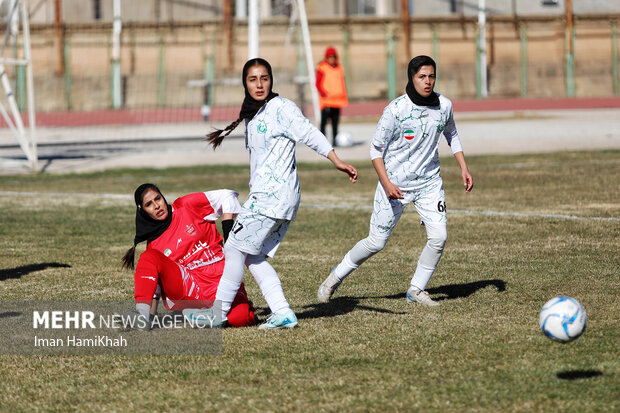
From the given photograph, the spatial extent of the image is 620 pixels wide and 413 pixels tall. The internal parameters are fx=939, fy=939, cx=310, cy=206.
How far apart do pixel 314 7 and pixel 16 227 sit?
3734 centimetres

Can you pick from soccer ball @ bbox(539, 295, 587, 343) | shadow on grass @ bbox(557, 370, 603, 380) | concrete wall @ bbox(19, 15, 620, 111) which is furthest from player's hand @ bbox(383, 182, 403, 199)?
concrete wall @ bbox(19, 15, 620, 111)

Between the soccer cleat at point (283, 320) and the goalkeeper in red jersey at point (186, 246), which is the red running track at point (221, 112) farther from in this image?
the soccer cleat at point (283, 320)

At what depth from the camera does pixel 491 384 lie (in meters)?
4.74

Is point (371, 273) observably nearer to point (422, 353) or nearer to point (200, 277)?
point (200, 277)

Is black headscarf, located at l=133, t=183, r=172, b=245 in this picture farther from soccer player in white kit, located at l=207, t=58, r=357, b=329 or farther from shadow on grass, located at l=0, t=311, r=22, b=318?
shadow on grass, located at l=0, t=311, r=22, b=318

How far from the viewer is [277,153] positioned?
588cm

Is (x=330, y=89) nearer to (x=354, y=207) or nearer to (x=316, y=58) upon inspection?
(x=354, y=207)

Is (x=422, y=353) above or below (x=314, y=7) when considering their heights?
below

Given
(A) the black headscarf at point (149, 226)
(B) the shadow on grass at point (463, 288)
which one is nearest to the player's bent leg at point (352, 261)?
(B) the shadow on grass at point (463, 288)

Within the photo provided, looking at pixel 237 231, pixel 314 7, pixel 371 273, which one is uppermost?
pixel 314 7

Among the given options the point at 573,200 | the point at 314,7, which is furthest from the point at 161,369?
the point at 314,7

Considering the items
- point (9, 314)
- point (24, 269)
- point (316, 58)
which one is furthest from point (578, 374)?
point (316, 58)

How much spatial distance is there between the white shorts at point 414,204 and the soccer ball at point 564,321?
1.90 m

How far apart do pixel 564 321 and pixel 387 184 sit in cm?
203
